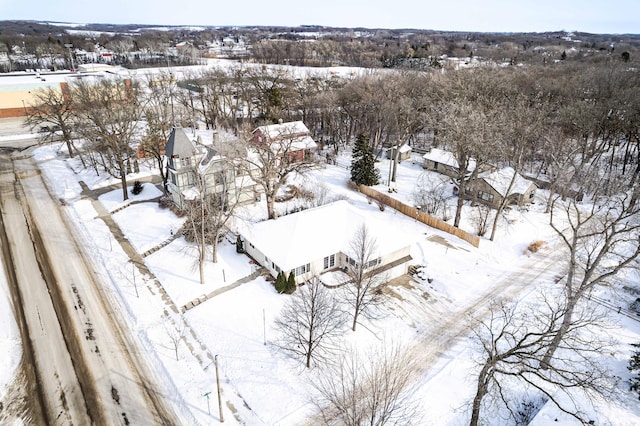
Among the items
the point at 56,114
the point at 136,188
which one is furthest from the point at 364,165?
the point at 56,114

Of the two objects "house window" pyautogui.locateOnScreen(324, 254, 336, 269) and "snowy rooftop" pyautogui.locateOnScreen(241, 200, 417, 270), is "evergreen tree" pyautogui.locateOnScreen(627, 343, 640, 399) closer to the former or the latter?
"snowy rooftop" pyautogui.locateOnScreen(241, 200, 417, 270)

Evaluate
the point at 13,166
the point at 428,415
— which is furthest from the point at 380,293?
the point at 13,166

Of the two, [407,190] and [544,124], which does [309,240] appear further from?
[544,124]

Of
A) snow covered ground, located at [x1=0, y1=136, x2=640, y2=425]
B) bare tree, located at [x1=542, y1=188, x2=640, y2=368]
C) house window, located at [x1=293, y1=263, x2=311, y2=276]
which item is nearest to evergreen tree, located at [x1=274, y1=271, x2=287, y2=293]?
snow covered ground, located at [x1=0, y1=136, x2=640, y2=425]

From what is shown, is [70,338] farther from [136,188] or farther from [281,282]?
[136,188]

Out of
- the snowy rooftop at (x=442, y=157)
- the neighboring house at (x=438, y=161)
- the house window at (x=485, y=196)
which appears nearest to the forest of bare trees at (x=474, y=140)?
the snowy rooftop at (x=442, y=157)

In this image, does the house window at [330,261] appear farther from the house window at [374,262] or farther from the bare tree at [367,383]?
the bare tree at [367,383]
